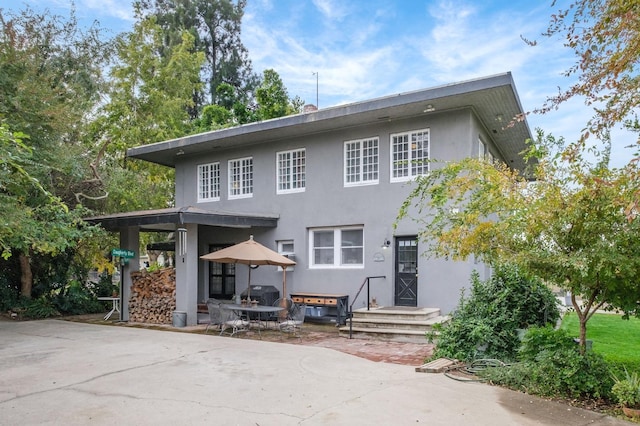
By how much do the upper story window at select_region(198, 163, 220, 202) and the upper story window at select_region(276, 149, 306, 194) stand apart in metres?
2.64

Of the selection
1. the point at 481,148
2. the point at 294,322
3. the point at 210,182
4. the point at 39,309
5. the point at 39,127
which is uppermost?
the point at 39,127

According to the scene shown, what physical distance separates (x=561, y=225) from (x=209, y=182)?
12.4 meters

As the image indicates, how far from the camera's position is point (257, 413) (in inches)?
204

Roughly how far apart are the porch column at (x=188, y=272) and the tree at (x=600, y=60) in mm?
9310

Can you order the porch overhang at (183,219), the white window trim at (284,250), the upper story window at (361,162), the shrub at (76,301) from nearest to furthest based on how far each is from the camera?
the porch overhang at (183,219) < the upper story window at (361,162) < the white window trim at (284,250) < the shrub at (76,301)

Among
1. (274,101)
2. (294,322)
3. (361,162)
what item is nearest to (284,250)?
(361,162)

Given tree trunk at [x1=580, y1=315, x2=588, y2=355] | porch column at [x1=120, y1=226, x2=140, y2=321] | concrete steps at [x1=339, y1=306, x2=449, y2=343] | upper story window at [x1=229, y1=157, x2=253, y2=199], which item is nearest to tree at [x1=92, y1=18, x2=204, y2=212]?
porch column at [x1=120, y1=226, x2=140, y2=321]

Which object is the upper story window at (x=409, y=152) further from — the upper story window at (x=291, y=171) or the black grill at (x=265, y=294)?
the black grill at (x=265, y=294)

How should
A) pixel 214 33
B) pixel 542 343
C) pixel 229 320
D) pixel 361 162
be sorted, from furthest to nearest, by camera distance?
pixel 214 33
pixel 361 162
pixel 229 320
pixel 542 343

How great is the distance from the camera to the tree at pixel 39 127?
10.4 meters

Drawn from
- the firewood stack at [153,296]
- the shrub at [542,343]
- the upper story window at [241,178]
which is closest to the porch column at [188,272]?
the firewood stack at [153,296]

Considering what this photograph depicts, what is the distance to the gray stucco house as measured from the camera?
37.3 ft

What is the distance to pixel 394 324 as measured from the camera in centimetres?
1038

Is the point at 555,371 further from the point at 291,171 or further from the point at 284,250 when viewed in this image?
the point at 291,171
